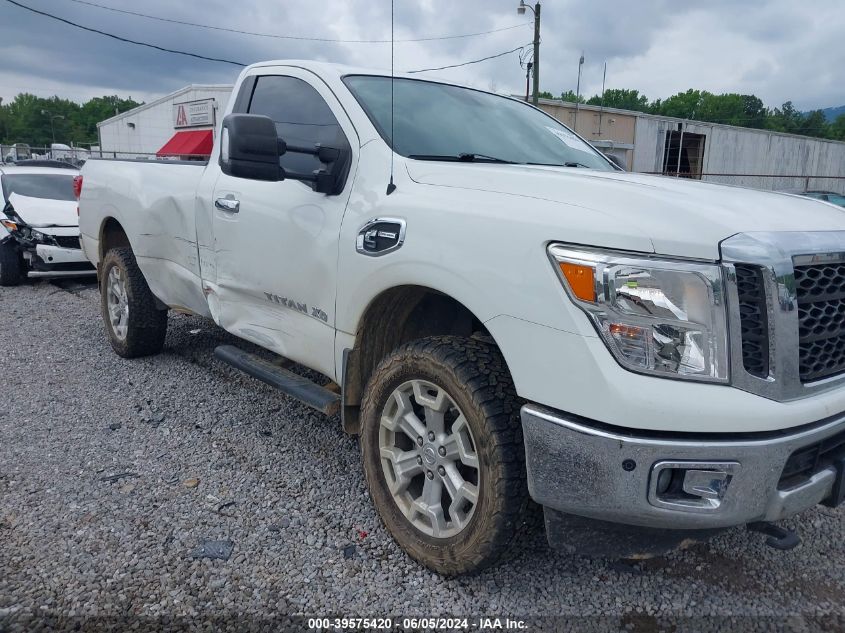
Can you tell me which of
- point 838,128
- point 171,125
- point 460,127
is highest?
point 838,128

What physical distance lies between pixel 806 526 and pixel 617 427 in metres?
1.76

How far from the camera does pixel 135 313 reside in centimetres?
502

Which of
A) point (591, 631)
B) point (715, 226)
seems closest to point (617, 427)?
point (715, 226)

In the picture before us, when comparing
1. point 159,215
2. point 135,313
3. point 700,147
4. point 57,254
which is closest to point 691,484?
point 159,215

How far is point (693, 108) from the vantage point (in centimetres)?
8969

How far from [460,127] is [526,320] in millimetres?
1556

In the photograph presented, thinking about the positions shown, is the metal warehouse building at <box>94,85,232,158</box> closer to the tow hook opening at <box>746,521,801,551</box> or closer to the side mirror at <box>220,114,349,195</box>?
the side mirror at <box>220,114,349,195</box>

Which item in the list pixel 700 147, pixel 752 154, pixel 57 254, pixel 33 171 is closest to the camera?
pixel 57 254

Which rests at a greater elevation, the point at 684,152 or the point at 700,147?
the point at 700,147

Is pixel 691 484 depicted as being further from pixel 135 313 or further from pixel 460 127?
pixel 135 313

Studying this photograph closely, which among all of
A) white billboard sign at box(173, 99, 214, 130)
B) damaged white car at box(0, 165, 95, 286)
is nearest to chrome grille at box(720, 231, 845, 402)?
damaged white car at box(0, 165, 95, 286)

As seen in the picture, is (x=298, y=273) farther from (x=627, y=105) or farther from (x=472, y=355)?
(x=627, y=105)

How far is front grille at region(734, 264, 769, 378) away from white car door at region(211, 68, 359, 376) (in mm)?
1606

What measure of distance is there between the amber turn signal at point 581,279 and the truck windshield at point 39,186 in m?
9.44
